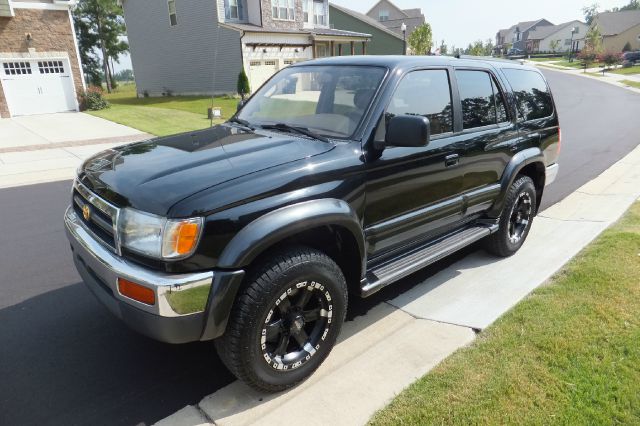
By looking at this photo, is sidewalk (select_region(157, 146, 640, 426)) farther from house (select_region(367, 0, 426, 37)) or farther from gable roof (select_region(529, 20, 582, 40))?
gable roof (select_region(529, 20, 582, 40))

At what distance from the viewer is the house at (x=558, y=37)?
90938 millimetres

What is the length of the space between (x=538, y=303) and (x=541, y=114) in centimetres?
236

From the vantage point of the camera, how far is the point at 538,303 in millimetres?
3750

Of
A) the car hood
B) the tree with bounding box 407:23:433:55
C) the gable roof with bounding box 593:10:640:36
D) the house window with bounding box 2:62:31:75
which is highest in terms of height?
the gable roof with bounding box 593:10:640:36

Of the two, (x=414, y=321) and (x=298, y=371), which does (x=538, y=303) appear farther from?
(x=298, y=371)

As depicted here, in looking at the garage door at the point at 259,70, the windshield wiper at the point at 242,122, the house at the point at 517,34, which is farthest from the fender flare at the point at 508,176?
the house at the point at 517,34

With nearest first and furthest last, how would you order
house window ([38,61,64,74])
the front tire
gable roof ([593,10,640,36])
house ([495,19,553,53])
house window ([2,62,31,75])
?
the front tire → house window ([2,62,31,75]) → house window ([38,61,64,74]) → gable roof ([593,10,640,36]) → house ([495,19,553,53])

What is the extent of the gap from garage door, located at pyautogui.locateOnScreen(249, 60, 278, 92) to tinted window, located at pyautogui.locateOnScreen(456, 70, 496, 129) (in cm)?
2262

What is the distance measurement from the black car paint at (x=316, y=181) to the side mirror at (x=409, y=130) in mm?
185

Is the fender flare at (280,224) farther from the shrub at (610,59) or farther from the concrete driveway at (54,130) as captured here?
the shrub at (610,59)

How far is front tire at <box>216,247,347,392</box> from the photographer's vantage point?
2578mm

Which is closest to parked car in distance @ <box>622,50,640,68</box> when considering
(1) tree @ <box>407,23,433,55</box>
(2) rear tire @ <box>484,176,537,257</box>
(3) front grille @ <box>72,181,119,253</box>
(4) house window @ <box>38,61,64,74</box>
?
(1) tree @ <box>407,23,433,55</box>

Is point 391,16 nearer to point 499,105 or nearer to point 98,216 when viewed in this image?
point 499,105

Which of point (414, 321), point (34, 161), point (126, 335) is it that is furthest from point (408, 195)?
point (34, 161)
